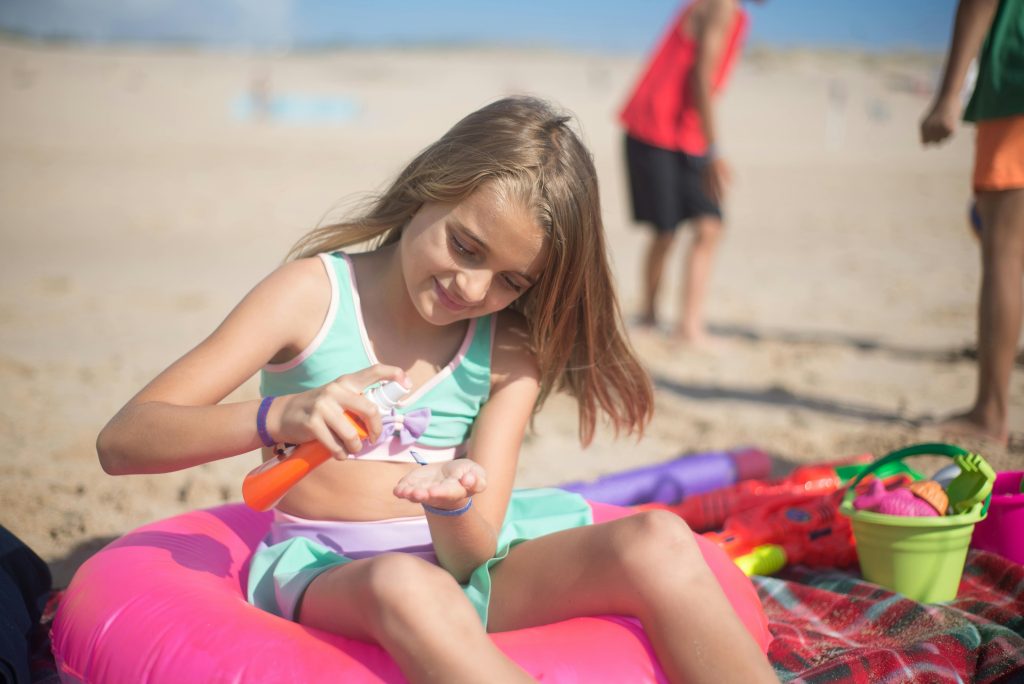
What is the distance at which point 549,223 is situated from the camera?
1838 millimetres

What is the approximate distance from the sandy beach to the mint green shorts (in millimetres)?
917

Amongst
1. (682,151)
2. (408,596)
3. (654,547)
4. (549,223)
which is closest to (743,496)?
(654,547)

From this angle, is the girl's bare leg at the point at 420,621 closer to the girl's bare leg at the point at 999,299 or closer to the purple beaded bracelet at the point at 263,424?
the purple beaded bracelet at the point at 263,424

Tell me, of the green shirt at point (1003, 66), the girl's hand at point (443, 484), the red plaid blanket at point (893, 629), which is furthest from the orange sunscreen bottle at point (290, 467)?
the green shirt at point (1003, 66)

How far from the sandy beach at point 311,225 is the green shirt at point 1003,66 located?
3.86 ft

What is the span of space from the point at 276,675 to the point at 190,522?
2.36 ft

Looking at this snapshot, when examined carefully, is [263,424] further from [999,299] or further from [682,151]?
[682,151]

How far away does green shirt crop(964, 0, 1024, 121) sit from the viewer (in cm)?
297

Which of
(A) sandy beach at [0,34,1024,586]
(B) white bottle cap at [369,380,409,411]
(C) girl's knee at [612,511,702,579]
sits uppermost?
(B) white bottle cap at [369,380,409,411]

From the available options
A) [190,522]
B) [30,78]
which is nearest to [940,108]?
[190,522]

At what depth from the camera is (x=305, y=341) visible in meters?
1.87

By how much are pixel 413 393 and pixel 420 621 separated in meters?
0.61

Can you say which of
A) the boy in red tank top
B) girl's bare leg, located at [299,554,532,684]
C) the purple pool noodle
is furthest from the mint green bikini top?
the boy in red tank top

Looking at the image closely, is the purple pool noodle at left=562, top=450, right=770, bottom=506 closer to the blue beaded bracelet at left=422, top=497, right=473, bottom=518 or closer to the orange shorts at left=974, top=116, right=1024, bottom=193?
the blue beaded bracelet at left=422, top=497, right=473, bottom=518
